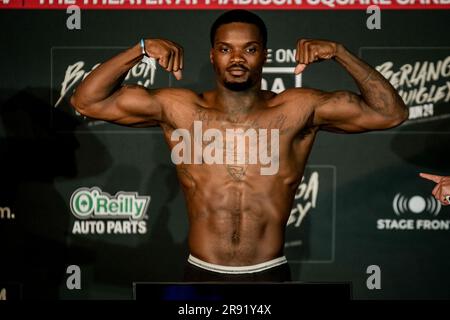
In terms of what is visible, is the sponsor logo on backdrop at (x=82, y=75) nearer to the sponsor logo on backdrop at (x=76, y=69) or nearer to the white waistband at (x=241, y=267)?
the sponsor logo on backdrop at (x=76, y=69)

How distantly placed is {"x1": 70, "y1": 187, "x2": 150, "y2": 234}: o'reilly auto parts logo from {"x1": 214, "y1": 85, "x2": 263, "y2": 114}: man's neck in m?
0.99

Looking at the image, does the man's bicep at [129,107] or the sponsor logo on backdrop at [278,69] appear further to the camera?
the sponsor logo on backdrop at [278,69]

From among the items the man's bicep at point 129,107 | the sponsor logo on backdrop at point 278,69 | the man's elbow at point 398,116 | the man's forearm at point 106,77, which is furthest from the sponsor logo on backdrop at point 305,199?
the man's forearm at point 106,77

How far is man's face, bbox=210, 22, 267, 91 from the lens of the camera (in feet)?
9.14

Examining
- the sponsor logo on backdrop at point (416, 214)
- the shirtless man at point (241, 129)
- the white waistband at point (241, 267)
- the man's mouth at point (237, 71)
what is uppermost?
the man's mouth at point (237, 71)

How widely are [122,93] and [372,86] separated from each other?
866 millimetres

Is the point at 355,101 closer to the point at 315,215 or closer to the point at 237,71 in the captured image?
the point at 237,71

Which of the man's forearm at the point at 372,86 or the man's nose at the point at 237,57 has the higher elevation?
the man's nose at the point at 237,57

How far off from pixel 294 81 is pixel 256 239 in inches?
41.5

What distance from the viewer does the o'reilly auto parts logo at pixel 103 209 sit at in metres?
3.73

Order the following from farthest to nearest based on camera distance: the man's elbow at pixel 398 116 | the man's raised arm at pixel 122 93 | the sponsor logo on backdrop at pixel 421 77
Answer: the sponsor logo on backdrop at pixel 421 77, the man's elbow at pixel 398 116, the man's raised arm at pixel 122 93

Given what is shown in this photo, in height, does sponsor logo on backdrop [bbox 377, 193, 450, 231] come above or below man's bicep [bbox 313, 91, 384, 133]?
below

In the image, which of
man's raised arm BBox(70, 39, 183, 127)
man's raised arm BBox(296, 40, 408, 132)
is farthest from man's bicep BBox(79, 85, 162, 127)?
man's raised arm BBox(296, 40, 408, 132)

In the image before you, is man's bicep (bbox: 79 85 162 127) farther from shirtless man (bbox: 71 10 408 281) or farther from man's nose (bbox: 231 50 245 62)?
man's nose (bbox: 231 50 245 62)
